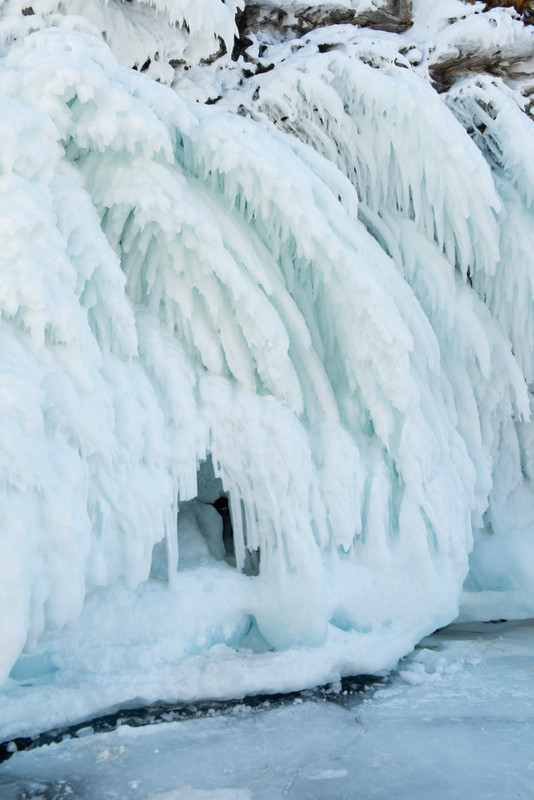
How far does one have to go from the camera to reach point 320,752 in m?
2.91

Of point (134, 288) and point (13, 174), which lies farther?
point (134, 288)

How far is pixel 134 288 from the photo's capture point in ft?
12.9

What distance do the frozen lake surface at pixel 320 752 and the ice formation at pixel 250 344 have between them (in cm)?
25

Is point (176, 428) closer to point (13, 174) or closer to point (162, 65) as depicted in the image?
point (13, 174)

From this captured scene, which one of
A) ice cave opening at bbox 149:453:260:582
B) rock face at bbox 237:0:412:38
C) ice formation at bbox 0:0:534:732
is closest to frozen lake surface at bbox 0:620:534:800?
ice formation at bbox 0:0:534:732

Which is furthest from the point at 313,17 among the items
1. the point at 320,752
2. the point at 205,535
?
the point at 320,752

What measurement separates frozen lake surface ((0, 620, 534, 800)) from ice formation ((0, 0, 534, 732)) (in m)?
0.25

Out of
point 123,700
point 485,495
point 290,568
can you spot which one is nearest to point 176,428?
point 290,568

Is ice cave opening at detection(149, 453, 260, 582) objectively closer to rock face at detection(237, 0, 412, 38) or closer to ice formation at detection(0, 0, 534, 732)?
ice formation at detection(0, 0, 534, 732)

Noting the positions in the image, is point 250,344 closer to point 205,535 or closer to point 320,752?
point 205,535

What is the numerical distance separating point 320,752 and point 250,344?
209cm

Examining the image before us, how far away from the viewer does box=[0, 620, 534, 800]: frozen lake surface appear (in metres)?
2.59

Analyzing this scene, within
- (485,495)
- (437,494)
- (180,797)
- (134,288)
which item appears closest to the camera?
(180,797)

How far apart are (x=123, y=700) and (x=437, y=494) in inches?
90.1
